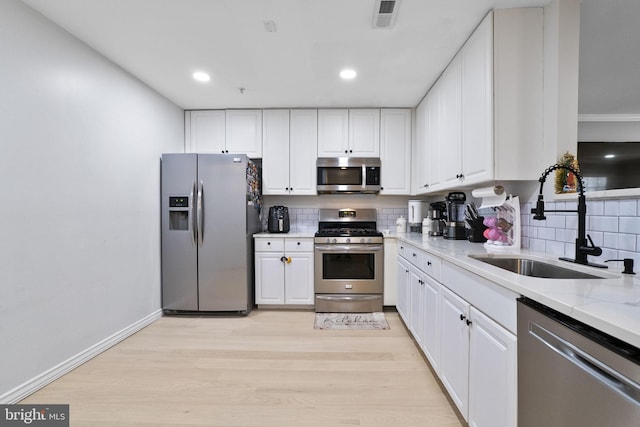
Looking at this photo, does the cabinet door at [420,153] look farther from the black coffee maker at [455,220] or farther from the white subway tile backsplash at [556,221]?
the white subway tile backsplash at [556,221]

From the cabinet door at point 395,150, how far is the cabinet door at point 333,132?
46 cm

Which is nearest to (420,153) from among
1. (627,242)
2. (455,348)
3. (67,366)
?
(627,242)

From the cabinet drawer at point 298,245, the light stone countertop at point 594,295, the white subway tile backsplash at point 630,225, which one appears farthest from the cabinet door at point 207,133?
the white subway tile backsplash at point 630,225

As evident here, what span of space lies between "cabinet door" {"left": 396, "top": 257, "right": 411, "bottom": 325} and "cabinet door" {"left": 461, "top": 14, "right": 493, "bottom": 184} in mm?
1027

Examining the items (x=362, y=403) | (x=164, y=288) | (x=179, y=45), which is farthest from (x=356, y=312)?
(x=179, y=45)

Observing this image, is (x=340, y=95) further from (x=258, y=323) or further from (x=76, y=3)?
(x=258, y=323)

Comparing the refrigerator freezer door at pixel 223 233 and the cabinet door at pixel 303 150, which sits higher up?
the cabinet door at pixel 303 150

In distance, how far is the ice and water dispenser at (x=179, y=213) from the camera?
10.1 feet

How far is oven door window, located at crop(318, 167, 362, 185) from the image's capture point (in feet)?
11.4

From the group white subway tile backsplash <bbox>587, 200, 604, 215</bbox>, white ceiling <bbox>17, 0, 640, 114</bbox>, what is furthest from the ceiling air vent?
white subway tile backsplash <bbox>587, 200, 604, 215</bbox>

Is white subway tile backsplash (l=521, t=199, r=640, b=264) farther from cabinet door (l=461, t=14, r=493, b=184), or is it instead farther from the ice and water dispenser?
the ice and water dispenser

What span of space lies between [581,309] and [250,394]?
1796 mm

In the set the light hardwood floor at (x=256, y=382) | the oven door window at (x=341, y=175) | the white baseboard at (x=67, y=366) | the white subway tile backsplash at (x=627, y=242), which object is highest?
the oven door window at (x=341, y=175)

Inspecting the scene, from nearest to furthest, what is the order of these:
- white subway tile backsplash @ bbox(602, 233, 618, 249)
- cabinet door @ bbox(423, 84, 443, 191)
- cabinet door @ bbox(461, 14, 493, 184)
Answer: white subway tile backsplash @ bbox(602, 233, 618, 249) < cabinet door @ bbox(461, 14, 493, 184) < cabinet door @ bbox(423, 84, 443, 191)
